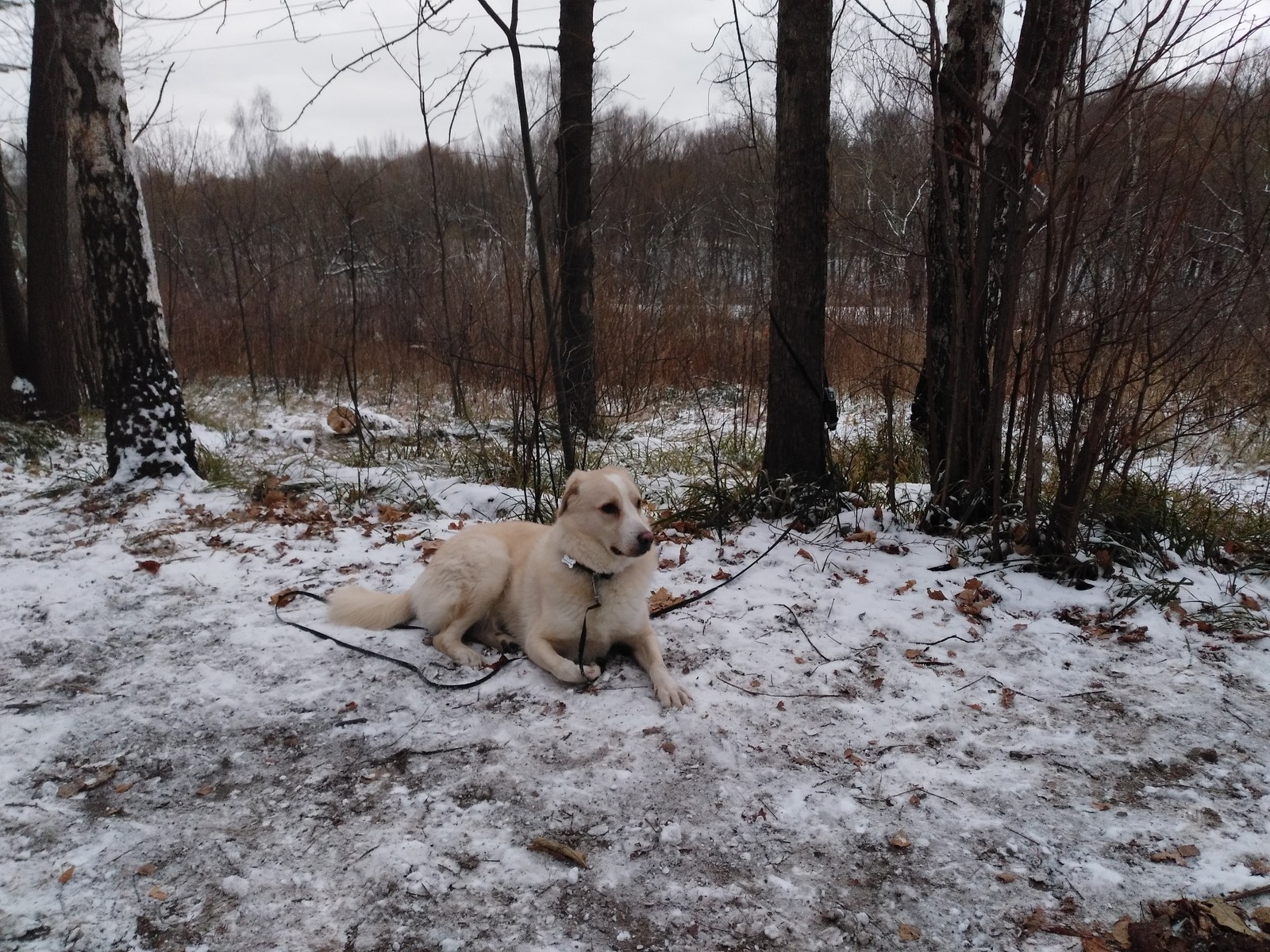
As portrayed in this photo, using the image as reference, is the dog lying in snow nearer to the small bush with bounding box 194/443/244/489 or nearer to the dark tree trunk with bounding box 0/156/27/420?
the small bush with bounding box 194/443/244/489

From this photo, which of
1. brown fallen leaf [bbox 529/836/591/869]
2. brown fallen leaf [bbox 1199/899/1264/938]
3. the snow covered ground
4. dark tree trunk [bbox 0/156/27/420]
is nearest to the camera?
brown fallen leaf [bbox 1199/899/1264/938]

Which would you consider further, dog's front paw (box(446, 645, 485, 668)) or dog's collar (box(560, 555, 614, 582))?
dog's front paw (box(446, 645, 485, 668))

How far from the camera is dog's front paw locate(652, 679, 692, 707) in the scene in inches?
120

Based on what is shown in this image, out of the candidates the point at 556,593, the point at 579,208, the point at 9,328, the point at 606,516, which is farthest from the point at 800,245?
the point at 9,328

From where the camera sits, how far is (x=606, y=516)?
3232 millimetres

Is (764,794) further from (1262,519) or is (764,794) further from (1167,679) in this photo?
(1262,519)

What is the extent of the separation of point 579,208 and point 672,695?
245 inches

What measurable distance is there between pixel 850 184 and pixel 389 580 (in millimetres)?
17032

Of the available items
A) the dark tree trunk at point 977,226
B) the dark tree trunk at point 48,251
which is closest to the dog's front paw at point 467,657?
the dark tree trunk at point 977,226

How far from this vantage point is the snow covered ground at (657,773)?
2.04m

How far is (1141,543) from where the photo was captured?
13.6 ft

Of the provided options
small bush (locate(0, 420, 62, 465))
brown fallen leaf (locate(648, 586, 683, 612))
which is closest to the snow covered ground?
brown fallen leaf (locate(648, 586, 683, 612))

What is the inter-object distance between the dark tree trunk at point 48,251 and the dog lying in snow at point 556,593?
708 centimetres

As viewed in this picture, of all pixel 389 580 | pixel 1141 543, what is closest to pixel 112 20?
pixel 389 580
